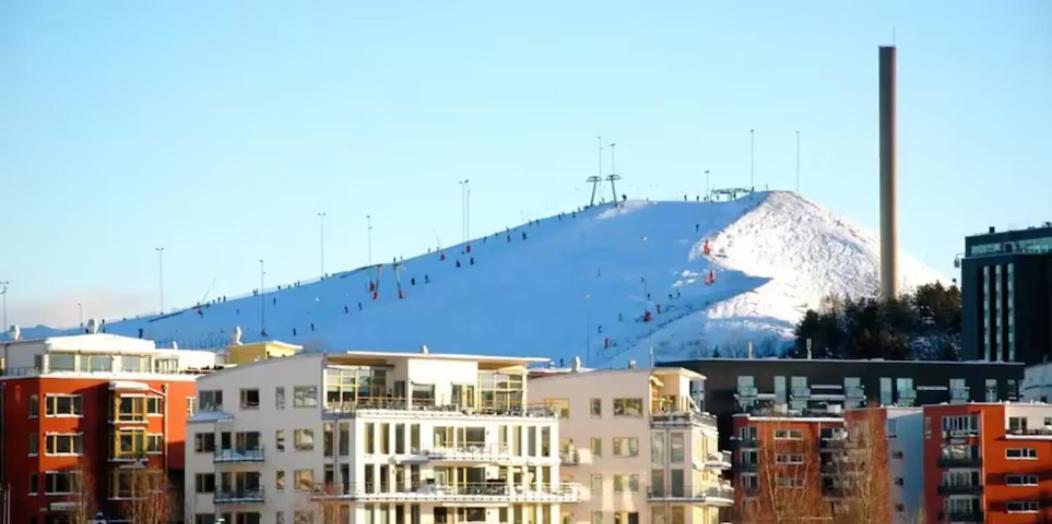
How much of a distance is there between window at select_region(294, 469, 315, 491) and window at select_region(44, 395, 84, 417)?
10.9 metres

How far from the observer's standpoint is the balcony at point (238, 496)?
92875 mm

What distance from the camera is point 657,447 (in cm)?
9969

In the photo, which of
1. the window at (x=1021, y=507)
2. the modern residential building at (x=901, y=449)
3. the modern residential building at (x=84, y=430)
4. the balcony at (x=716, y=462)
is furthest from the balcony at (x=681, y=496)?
the window at (x=1021, y=507)

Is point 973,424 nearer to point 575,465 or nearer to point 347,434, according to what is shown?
point 575,465

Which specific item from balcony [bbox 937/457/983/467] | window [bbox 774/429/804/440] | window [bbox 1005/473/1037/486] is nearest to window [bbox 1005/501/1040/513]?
window [bbox 1005/473/1037/486]

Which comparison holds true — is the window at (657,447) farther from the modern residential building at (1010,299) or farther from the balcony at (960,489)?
the modern residential building at (1010,299)

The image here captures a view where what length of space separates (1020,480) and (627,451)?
23.3m

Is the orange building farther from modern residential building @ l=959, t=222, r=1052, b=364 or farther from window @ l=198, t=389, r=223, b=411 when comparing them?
modern residential building @ l=959, t=222, r=1052, b=364

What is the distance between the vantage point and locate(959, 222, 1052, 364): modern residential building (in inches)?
6909

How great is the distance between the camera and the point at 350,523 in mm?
90000

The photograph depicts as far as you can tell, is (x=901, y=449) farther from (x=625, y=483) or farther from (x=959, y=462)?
(x=625, y=483)

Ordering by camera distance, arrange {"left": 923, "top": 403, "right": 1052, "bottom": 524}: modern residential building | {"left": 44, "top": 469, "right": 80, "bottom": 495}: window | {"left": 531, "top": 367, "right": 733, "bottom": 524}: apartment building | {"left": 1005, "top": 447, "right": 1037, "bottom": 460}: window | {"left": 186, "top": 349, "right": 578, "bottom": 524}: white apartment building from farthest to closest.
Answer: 1. {"left": 1005, "top": 447, "right": 1037, "bottom": 460}: window
2. {"left": 923, "top": 403, "right": 1052, "bottom": 524}: modern residential building
3. {"left": 531, "top": 367, "right": 733, "bottom": 524}: apartment building
4. {"left": 44, "top": 469, "right": 80, "bottom": 495}: window
5. {"left": 186, "top": 349, "right": 578, "bottom": 524}: white apartment building

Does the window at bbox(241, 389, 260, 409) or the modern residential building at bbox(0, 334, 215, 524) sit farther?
the modern residential building at bbox(0, 334, 215, 524)

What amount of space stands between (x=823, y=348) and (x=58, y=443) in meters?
85.5
